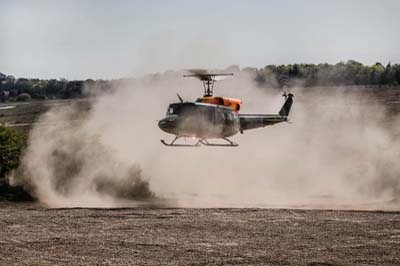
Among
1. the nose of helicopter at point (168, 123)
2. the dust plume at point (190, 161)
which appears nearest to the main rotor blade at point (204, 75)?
the nose of helicopter at point (168, 123)

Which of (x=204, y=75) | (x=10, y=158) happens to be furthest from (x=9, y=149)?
(x=204, y=75)

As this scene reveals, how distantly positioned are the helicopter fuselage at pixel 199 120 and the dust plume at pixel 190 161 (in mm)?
5136

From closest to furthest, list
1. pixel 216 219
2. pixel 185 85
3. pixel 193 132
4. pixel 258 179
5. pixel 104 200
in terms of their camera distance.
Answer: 1. pixel 216 219
2. pixel 193 132
3. pixel 104 200
4. pixel 258 179
5. pixel 185 85

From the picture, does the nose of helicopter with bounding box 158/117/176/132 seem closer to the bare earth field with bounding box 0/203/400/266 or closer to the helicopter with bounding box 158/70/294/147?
the helicopter with bounding box 158/70/294/147

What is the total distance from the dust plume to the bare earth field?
7946 millimetres

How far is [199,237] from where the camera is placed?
27.7 metres

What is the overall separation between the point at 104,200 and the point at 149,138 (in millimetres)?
6297

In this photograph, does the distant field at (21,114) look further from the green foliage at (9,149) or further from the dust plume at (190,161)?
the green foliage at (9,149)

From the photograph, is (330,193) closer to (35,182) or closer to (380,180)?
(380,180)

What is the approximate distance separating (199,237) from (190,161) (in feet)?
69.7

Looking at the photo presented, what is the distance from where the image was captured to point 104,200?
144 feet

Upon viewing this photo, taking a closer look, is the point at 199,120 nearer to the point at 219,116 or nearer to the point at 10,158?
the point at 219,116

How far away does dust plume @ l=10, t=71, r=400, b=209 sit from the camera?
147ft

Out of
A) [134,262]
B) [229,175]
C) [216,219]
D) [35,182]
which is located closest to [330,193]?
[229,175]
